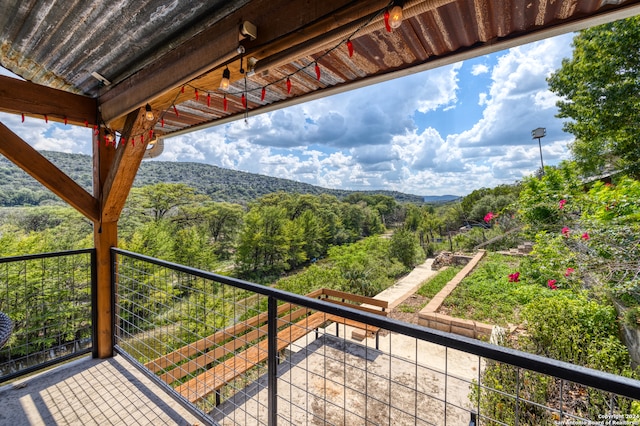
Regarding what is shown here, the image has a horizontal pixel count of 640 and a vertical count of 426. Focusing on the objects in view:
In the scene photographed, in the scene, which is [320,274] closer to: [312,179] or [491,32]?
[491,32]

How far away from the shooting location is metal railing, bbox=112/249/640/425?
2.74 feet

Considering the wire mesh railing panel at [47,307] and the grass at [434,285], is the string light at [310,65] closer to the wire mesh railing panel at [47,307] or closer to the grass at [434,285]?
the wire mesh railing panel at [47,307]

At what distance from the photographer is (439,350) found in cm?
437

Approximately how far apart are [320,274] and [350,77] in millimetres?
13111

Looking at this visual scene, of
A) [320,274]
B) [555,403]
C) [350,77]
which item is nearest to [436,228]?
A: [320,274]

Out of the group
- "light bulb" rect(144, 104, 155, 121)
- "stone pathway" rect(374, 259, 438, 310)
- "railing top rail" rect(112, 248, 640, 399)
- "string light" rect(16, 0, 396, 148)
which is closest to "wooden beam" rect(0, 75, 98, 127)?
"string light" rect(16, 0, 396, 148)

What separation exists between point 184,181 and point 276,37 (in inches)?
866

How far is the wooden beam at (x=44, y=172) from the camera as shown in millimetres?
1981

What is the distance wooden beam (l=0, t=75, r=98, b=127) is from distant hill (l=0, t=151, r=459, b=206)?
9150 mm

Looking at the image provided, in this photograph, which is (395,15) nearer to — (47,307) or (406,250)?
(47,307)

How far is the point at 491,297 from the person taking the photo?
234 inches

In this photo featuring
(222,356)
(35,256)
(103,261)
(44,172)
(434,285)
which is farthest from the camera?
(434,285)

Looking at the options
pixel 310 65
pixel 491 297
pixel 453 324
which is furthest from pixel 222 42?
pixel 491 297

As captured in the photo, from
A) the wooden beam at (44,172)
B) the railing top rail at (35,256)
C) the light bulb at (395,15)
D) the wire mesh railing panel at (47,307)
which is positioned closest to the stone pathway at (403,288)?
the wire mesh railing panel at (47,307)
